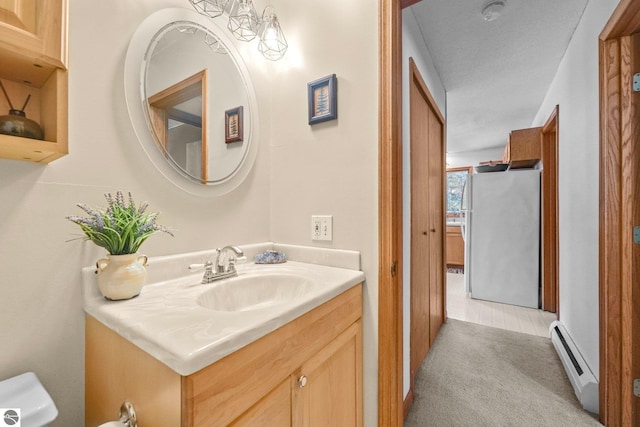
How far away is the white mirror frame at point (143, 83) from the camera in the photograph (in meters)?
0.90

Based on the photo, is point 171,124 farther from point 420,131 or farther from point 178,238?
point 420,131

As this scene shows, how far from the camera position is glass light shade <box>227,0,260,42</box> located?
114 cm

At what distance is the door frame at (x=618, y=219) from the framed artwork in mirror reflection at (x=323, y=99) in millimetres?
1367

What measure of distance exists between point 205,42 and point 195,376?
125 centimetres

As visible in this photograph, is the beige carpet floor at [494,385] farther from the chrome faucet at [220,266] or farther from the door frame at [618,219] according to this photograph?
the chrome faucet at [220,266]

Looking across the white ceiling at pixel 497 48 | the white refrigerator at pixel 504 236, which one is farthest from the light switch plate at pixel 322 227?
the white refrigerator at pixel 504 236

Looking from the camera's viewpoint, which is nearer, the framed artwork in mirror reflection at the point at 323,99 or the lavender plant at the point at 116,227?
the lavender plant at the point at 116,227

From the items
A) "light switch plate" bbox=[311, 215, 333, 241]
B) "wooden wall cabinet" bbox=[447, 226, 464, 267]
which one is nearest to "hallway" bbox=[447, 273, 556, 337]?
"wooden wall cabinet" bbox=[447, 226, 464, 267]

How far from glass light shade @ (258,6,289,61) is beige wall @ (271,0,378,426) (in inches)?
2.2

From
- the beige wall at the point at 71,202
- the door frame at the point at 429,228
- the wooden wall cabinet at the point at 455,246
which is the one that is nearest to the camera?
the beige wall at the point at 71,202

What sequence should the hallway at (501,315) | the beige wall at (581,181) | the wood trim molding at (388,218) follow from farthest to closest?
the hallway at (501,315)
the beige wall at (581,181)
the wood trim molding at (388,218)

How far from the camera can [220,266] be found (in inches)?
40.4

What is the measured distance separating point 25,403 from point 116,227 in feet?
1.39

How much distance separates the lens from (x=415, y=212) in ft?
5.85
